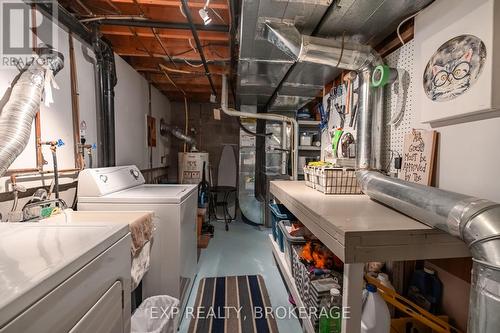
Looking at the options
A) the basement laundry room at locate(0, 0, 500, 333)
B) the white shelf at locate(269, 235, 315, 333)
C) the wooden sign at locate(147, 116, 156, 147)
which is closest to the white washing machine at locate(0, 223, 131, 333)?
the basement laundry room at locate(0, 0, 500, 333)

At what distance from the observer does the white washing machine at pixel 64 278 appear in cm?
53

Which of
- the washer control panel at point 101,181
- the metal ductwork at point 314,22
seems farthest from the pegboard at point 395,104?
the washer control panel at point 101,181

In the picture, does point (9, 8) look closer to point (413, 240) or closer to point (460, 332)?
point (413, 240)

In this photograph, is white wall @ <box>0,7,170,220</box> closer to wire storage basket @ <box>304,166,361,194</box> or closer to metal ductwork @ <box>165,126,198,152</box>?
metal ductwork @ <box>165,126,198,152</box>

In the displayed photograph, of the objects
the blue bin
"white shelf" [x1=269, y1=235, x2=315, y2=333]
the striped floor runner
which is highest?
the blue bin

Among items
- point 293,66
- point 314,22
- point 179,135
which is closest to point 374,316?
point 314,22

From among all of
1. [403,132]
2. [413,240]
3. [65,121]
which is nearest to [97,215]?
[65,121]

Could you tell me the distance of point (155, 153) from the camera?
3.94m

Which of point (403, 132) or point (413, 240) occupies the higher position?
point (403, 132)

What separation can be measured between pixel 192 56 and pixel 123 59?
84 cm

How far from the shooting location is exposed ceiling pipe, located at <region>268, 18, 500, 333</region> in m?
0.62

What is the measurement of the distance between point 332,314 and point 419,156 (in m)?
0.92

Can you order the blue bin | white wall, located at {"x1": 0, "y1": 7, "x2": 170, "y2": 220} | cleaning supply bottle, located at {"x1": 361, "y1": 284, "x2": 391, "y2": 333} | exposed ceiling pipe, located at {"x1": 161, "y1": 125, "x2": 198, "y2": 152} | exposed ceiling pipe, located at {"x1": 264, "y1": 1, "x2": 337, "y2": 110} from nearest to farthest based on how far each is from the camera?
cleaning supply bottle, located at {"x1": 361, "y1": 284, "x2": 391, "y2": 333}
exposed ceiling pipe, located at {"x1": 264, "y1": 1, "x2": 337, "y2": 110}
white wall, located at {"x1": 0, "y1": 7, "x2": 170, "y2": 220}
the blue bin
exposed ceiling pipe, located at {"x1": 161, "y1": 125, "x2": 198, "y2": 152}

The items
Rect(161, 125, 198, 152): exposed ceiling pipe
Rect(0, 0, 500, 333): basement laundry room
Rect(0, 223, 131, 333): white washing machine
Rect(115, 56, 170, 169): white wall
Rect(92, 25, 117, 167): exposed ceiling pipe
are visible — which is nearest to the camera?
Rect(0, 223, 131, 333): white washing machine
